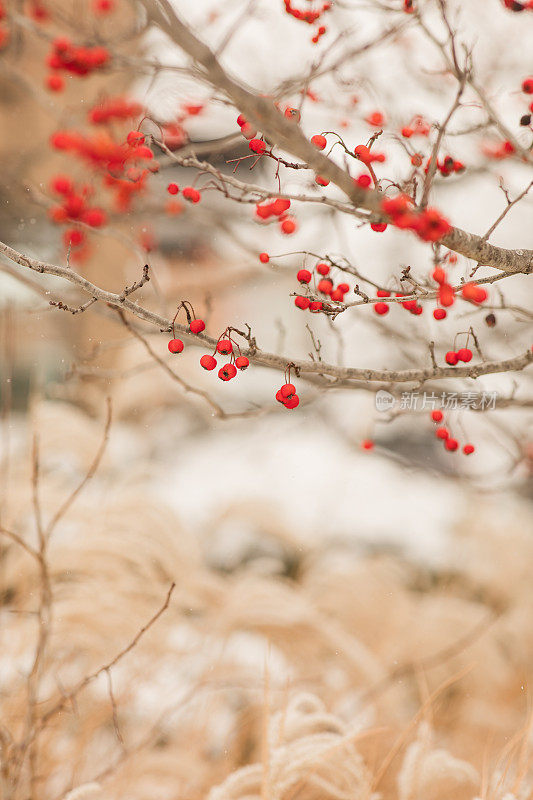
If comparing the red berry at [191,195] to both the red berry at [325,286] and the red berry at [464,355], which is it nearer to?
the red berry at [325,286]

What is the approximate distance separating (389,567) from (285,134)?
1.19 meters

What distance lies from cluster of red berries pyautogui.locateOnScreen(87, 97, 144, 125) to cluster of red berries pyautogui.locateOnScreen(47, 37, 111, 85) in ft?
0.53

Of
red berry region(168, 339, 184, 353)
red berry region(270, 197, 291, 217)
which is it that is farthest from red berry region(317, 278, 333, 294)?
red berry region(168, 339, 184, 353)

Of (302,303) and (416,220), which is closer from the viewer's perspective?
(416,220)

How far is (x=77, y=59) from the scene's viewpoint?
91cm

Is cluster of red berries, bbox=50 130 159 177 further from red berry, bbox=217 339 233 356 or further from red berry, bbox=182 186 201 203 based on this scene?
red berry, bbox=217 339 233 356

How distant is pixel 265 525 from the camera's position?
4.28 ft

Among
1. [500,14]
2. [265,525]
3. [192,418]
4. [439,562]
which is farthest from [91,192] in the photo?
[439,562]

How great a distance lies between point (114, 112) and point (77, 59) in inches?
8.1

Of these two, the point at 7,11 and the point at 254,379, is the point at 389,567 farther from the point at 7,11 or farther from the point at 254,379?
the point at 7,11

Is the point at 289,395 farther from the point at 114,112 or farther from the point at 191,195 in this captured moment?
the point at 114,112

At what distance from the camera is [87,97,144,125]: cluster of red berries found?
110 cm

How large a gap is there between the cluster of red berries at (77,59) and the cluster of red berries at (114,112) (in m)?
0.16

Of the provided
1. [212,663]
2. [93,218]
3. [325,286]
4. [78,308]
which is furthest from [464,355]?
[93,218]
